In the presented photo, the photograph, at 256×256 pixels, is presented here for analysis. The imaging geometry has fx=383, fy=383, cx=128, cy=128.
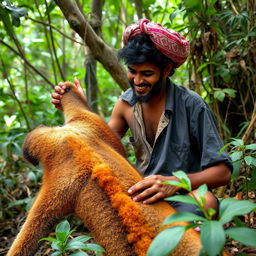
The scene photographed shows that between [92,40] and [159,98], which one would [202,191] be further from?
[92,40]

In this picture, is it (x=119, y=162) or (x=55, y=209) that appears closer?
(x=55, y=209)

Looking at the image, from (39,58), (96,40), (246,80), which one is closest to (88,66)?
(96,40)

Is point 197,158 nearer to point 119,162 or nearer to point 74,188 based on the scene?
point 119,162

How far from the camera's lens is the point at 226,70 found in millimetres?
4215

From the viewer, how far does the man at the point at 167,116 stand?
8.95ft

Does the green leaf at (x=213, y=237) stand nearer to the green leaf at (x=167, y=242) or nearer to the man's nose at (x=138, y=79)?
the green leaf at (x=167, y=242)

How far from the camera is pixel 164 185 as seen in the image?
7.76 feet

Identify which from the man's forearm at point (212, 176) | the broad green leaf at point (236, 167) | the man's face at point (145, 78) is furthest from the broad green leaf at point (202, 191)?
the man's face at point (145, 78)

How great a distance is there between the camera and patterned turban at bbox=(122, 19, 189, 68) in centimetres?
280

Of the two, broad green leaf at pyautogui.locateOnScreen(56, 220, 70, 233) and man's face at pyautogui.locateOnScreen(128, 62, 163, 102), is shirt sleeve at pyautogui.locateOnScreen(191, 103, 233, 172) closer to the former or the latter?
man's face at pyautogui.locateOnScreen(128, 62, 163, 102)

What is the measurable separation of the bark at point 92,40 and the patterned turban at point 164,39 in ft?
2.95

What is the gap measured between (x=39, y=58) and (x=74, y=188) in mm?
7917

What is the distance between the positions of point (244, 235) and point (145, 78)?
1.60m

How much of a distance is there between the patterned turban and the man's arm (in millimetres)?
885
